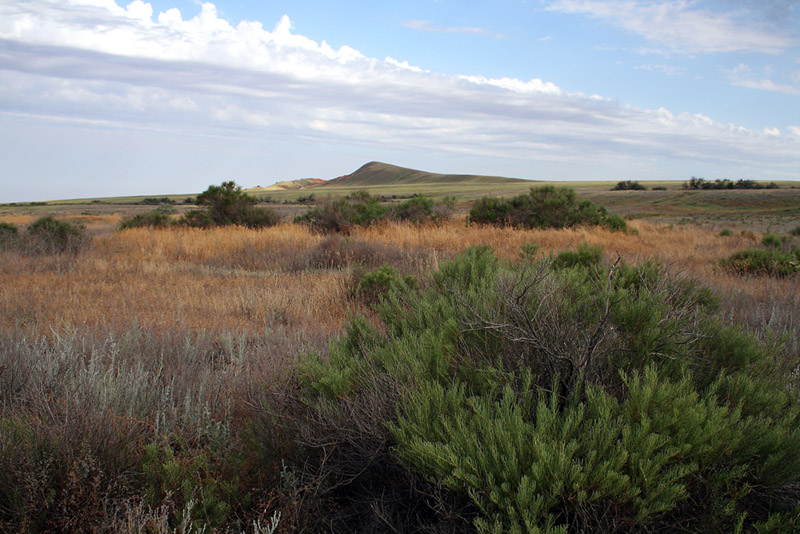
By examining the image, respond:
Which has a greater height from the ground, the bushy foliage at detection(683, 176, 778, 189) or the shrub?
the bushy foliage at detection(683, 176, 778, 189)

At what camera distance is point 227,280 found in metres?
9.71

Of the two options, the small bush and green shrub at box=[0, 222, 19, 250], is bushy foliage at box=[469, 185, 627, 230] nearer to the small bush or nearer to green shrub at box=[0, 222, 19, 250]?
the small bush

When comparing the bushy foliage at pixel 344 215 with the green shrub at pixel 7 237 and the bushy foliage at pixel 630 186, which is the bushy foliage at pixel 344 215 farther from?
the bushy foliage at pixel 630 186

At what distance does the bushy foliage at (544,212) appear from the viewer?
20031mm

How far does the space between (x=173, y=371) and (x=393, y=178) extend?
144 m

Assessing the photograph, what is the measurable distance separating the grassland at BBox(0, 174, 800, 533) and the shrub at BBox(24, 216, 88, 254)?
62 centimetres

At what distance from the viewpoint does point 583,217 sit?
20281mm

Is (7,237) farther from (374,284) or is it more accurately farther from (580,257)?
(580,257)

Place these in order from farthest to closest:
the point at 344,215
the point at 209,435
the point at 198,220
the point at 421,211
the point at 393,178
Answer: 1. the point at 393,178
2. the point at 421,211
3. the point at 198,220
4. the point at 344,215
5. the point at 209,435

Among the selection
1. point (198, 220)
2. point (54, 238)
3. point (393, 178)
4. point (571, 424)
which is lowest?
point (571, 424)

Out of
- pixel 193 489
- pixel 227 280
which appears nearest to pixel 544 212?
pixel 227 280

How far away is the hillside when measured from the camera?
133 m

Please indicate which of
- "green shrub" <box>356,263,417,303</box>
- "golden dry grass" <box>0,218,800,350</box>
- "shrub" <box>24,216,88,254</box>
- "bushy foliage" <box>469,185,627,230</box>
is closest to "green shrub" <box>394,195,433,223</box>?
"bushy foliage" <box>469,185,627,230</box>

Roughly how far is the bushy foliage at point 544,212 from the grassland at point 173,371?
7282 millimetres
